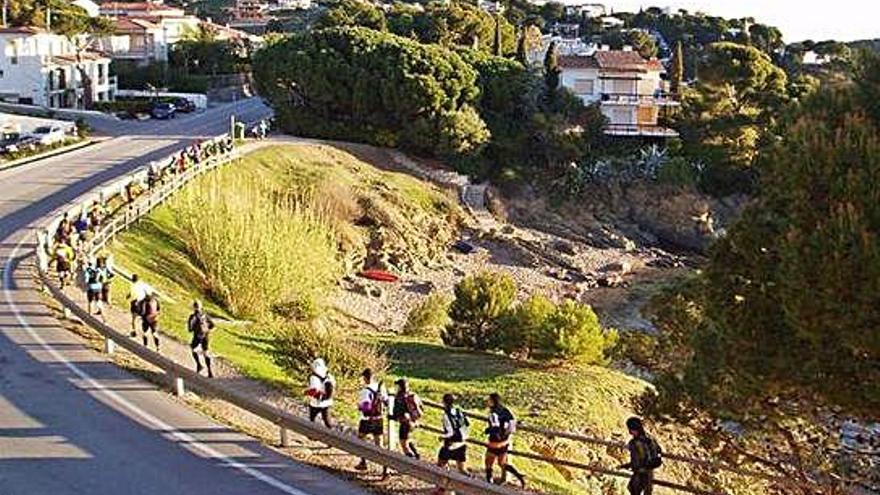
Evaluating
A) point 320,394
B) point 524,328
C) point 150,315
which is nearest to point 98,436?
point 320,394

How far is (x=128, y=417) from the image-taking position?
16.0m

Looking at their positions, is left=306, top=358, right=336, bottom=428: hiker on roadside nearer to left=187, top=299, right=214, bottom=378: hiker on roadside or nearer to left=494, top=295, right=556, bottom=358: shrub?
left=187, top=299, right=214, bottom=378: hiker on roadside

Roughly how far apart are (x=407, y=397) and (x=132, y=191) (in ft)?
82.1

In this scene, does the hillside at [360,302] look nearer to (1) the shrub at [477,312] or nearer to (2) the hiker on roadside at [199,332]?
(1) the shrub at [477,312]

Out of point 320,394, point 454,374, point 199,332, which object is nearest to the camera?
point 320,394

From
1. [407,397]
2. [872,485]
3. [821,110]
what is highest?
[821,110]

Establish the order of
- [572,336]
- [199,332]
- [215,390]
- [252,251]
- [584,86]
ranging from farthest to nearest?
1. [584,86]
2. [252,251]
3. [572,336]
4. [199,332]
5. [215,390]

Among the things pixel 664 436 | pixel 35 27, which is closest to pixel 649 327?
pixel 664 436

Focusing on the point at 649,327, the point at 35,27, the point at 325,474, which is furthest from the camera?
the point at 35,27

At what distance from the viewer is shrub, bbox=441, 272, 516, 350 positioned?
32.9 meters

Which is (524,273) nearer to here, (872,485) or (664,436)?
(664,436)

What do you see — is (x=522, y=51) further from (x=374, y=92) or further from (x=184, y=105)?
(x=184, y=105)

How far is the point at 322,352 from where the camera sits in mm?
24359

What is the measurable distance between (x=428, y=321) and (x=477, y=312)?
4.36m
